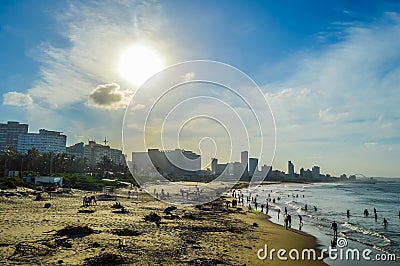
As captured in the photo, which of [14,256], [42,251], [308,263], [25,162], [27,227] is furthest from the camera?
[25,162]

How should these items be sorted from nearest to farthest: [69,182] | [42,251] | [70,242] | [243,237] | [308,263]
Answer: [42,251], [70,242], [308,263], [243,237], [69,182]

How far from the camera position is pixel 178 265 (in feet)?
43.7

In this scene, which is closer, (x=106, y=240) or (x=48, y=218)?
(x=106, y=240)

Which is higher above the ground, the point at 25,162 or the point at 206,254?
the point at 25,162

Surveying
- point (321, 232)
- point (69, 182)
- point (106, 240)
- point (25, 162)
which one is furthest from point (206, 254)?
point (25, 162)

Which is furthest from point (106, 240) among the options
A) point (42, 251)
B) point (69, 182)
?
point (69, 182)

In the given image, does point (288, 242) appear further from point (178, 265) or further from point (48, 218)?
point (48, 218)

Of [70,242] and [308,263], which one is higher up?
[70,242]

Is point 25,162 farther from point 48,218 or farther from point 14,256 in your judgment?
point 14,256

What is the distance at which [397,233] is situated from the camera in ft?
98.9

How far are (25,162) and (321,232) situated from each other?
269 ft

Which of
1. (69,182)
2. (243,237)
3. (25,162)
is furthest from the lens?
(25,162)

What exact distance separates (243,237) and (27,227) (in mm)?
14121

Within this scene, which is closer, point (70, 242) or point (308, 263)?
point (70, 242)
